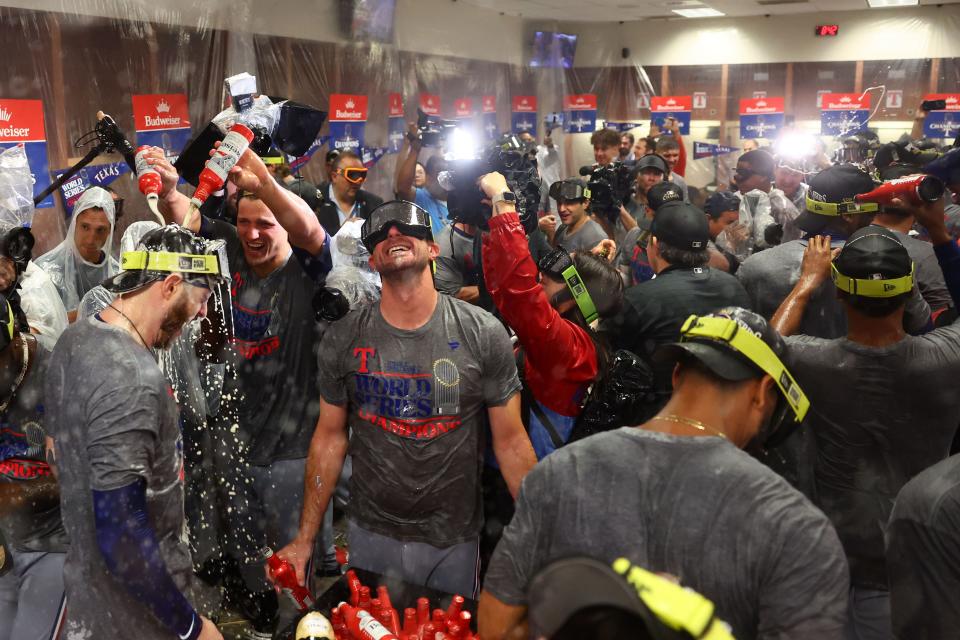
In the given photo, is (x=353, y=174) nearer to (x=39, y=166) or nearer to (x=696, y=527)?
(x=39, y=166)

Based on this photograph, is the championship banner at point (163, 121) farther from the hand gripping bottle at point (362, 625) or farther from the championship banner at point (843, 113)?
the championship banner at point (843, 113)

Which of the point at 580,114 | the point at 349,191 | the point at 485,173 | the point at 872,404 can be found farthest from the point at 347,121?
the point at 872,404

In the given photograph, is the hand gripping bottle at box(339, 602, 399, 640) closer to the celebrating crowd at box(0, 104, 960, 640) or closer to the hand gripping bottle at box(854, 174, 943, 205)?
the celebrating crowd at box(0, 104, 960, 640)

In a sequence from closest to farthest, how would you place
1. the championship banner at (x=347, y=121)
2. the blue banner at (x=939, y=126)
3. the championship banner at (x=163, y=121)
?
the championship banner at (x=163, y=121)
the championship banner at (x=347, y=121)
the blue banner at (x=939, y=126)

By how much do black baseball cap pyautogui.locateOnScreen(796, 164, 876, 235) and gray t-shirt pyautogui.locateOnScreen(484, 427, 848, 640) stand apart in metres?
2.31

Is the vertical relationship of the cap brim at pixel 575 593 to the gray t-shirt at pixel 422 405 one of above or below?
above

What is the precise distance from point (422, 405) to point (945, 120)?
9.48 m

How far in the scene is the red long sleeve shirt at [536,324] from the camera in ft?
8.33

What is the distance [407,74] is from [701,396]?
329 inches

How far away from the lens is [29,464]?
2557 millimetres

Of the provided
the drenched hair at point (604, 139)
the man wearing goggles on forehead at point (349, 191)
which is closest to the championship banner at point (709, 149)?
the drenched hair at point (604, 139)

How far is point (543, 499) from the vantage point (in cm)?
153

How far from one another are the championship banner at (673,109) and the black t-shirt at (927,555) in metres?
10.9

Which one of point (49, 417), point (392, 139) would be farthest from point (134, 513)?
point (392, 139)
